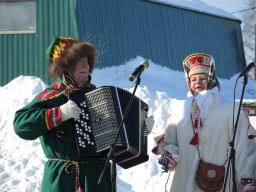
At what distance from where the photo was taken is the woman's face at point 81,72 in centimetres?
387

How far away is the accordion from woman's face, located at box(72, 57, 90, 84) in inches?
7.2

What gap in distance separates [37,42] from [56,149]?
8712 mm

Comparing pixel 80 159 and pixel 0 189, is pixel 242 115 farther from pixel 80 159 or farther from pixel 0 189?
pixel 0 189

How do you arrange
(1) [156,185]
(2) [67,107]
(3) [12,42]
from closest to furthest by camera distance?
(2) [67,107], (1) [156,185], (3) [12,42]

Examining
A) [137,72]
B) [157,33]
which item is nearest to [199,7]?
[157,33]

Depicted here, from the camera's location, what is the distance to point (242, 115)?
3.97m

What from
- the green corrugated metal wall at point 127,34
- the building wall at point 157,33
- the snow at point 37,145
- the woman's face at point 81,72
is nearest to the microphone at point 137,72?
the woman's face at point 81,72

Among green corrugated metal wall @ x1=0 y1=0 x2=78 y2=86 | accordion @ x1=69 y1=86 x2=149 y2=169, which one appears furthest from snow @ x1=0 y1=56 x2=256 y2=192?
green corrugated metal wall @ x1=0 y1=0 x2=78 y2=86

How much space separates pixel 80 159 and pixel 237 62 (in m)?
14.4

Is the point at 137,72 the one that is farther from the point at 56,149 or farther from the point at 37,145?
the point at 37,145

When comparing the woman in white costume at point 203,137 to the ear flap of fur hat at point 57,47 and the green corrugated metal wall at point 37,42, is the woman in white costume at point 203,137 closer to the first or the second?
the ear flap of fur hat at point 57,47

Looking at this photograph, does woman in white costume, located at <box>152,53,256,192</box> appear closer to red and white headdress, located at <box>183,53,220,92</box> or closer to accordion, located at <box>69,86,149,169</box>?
red and white headdress, located at <box>183,53,220,92</box>

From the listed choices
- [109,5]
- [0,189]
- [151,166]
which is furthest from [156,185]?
[109,5]

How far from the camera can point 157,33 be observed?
14.4m
